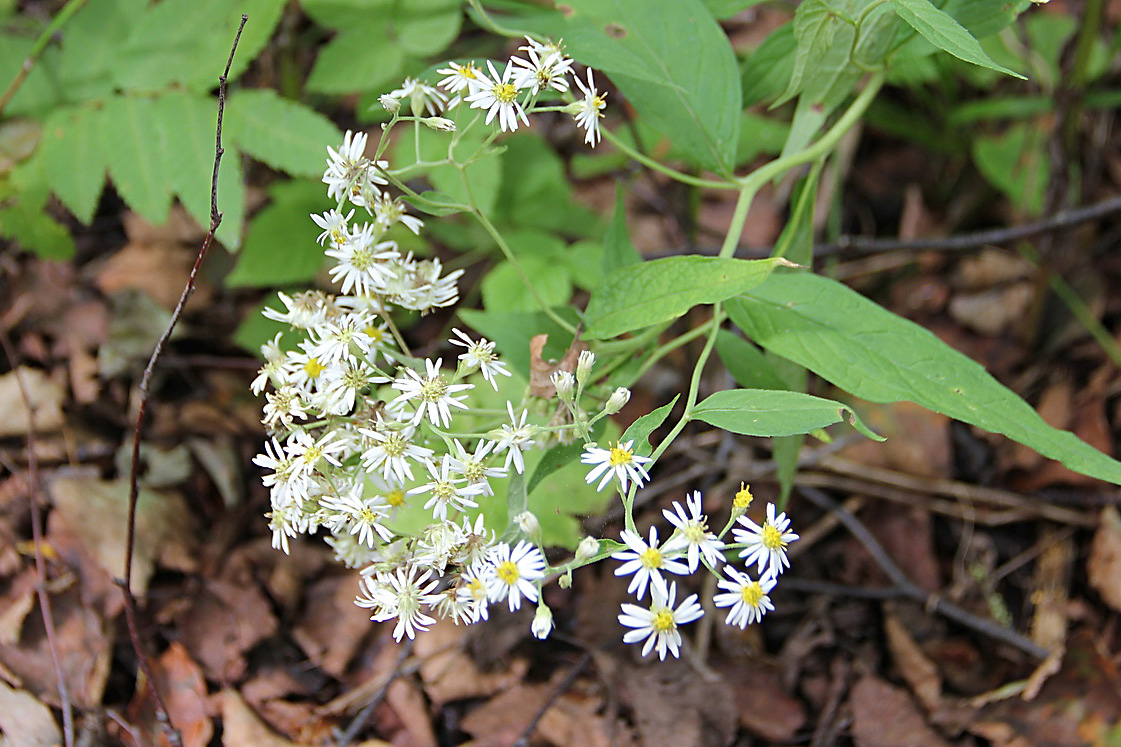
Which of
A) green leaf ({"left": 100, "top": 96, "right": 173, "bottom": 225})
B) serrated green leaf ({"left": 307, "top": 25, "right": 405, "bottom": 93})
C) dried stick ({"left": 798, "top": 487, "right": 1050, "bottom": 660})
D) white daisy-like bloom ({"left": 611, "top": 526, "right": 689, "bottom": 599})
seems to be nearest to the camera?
white daisy-like bloom ({"left": 611, "top": 526, "right": 689, "bottom": 599})

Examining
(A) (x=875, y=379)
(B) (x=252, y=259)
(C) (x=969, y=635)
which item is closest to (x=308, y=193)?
(B) (x=252, y=259)

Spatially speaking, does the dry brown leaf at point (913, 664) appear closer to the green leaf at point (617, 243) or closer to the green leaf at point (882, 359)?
the green leaf at point (882, 359)

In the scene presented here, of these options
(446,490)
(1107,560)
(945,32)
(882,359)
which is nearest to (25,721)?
(446,490)

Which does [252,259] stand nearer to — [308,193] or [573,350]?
[308,193]

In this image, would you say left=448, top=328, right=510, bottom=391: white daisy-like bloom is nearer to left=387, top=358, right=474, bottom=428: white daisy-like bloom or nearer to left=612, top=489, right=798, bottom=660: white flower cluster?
left=387, top=358, right=474, bottom=428: white daisy-like bloom

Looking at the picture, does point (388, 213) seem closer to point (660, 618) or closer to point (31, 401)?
point (660, 618)

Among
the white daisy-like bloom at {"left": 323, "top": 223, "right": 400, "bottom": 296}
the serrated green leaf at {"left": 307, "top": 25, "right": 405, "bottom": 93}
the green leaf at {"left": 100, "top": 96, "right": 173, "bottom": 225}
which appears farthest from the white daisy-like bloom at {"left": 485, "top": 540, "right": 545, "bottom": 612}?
the serrated green leaf at {"left": 307, "top": 25, "right": 405, "bottom": 93}
